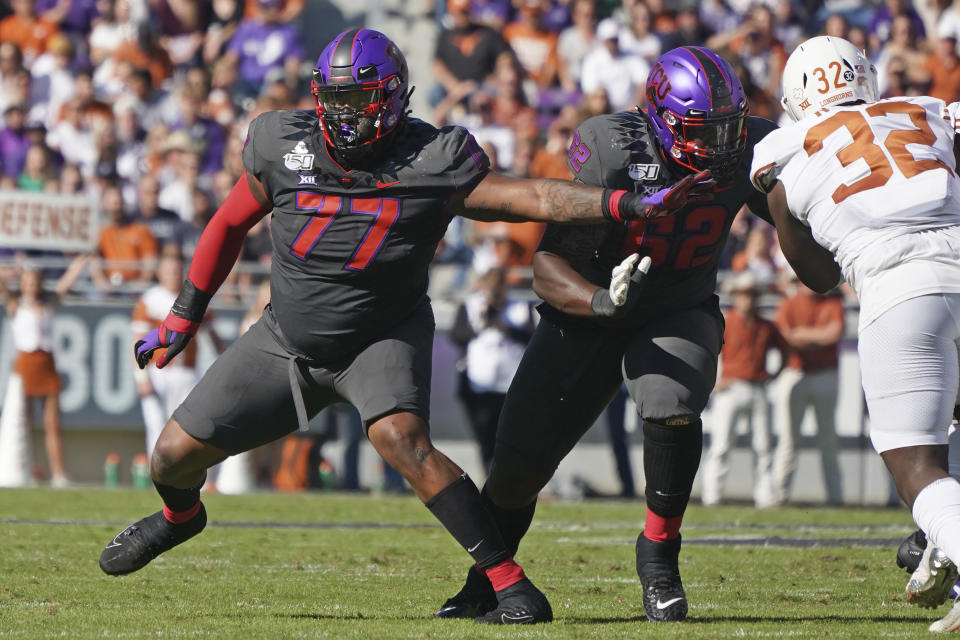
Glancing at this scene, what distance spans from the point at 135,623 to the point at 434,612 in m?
1.08

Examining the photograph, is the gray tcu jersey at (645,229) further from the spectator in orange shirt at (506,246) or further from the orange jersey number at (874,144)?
the spectator in orange shirt at (506,246)

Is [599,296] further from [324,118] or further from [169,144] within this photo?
[169,144]

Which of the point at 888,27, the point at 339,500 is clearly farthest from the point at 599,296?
the point at 888,27

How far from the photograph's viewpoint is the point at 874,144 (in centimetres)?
463

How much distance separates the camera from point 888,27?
15.0 meters

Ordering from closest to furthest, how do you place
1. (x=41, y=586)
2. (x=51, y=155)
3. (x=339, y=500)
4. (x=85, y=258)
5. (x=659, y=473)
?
1. (x=659, y=473)
2. (x=41, y=586)
3. (x=339, y=500)
4. (x=85, y=258)
5. (x=51, y=155)

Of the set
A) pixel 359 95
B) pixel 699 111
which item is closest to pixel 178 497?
pixel 359 95

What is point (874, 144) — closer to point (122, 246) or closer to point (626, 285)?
point (626, 285)

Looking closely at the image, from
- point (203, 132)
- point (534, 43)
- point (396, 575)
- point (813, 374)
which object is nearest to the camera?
point (396, 575)

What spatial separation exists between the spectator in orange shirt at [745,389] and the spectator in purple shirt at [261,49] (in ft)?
20.2

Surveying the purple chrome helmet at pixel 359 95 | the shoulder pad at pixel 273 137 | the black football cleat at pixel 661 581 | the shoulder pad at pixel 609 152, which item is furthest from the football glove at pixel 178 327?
the black football cleat at pixel 661 581

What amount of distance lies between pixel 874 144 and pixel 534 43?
1100 centimetres

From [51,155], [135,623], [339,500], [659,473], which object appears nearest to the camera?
[135,623]

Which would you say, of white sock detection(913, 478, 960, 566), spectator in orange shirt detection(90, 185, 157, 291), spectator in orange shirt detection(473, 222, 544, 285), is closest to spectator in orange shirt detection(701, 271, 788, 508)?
spectator in orange shirt detection(473, 222, 544, 285)
